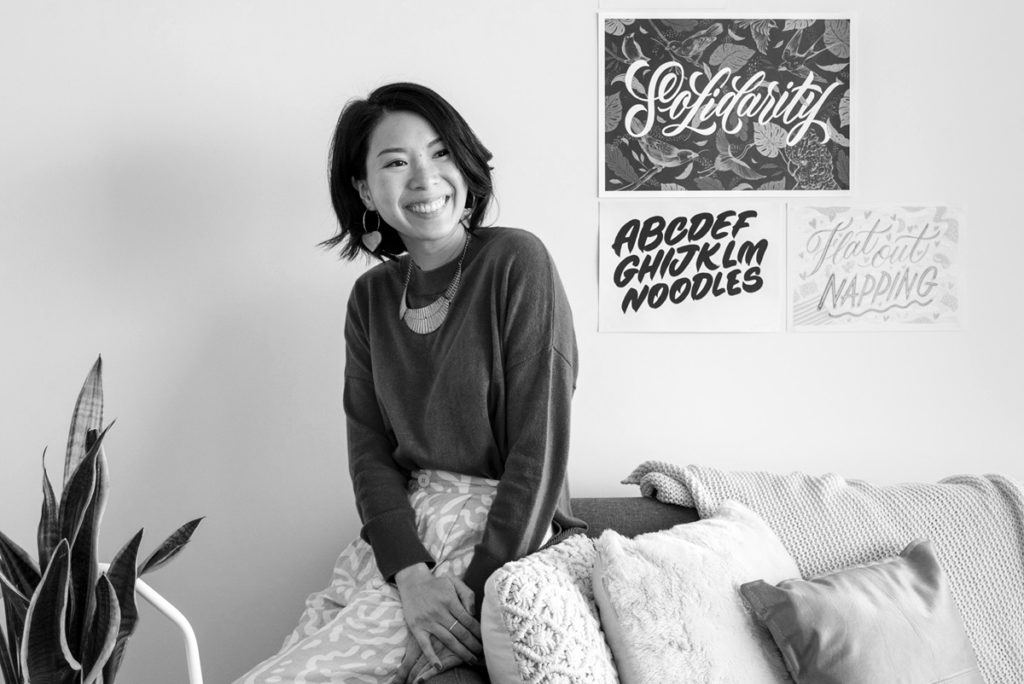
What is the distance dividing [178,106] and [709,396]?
128 centimetres

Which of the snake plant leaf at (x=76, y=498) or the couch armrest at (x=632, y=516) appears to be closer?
the snake plant leaf at (x=76, y=498)

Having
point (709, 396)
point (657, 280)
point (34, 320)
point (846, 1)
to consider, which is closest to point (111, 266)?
point (34, 320)

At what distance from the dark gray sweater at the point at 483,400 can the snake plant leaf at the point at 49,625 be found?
0.50m

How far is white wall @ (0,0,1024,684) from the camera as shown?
1947mm

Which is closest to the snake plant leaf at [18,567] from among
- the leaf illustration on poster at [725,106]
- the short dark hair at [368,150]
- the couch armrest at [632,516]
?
the short dark hair at [368,150]

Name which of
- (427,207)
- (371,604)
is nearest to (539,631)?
(371,604)

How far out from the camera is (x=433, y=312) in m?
1.69

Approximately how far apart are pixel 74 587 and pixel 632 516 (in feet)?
Answer: 3.15

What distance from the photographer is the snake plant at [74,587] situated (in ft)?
4.23

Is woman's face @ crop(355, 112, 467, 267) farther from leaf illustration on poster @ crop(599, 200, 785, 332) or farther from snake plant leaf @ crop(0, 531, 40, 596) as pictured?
snake plant leaf @ crop(0, 531, 40, 596)

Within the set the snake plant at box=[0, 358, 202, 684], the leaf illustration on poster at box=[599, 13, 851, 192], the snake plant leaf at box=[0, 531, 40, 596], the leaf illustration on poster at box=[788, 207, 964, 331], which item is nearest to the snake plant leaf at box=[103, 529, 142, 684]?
the snake plant at box=[0, 358, 202, 684]

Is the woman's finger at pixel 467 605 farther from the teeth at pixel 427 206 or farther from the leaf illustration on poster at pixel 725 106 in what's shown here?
the leaf illustration on poster at pixel 725 106

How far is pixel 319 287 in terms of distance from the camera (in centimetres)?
200

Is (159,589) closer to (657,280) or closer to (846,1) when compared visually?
(657,280)
